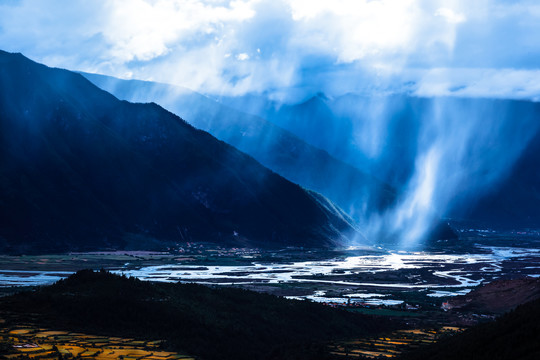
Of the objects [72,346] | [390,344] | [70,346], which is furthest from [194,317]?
[390,344]

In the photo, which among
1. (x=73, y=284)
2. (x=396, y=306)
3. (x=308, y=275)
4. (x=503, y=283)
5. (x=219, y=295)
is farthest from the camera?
(x=308, y=275)

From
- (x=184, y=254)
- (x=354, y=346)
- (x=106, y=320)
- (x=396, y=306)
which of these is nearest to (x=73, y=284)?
(x=106, y=320)

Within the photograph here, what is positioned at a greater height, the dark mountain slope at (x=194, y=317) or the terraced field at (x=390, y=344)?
the dark mountain slope at (x=194, y=317)

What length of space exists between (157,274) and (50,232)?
71147 millimetres

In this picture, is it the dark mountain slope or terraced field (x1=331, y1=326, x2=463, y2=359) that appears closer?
terraced field (x1=331, y1=326, x2=463, y2=359)

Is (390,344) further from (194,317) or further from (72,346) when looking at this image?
(72,346)

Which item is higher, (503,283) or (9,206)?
Answer: (9,206)

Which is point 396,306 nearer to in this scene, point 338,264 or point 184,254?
point 338,264

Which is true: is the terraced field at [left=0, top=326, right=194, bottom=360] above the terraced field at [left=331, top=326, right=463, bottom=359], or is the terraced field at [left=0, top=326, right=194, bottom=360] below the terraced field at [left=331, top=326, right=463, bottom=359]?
above

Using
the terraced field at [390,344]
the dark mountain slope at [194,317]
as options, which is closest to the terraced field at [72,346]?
the dark mountain slope at [194,317]

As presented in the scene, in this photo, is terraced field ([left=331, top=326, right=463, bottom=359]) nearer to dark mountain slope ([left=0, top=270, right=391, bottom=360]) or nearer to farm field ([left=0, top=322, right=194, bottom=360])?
dark mountain slope ([left=0, top=270, right=391, bottom=360])

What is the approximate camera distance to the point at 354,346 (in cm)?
6341

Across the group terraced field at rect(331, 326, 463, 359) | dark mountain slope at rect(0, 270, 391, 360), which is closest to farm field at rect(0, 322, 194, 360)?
dark mountain slope at rect(0, 270, 391, 360)

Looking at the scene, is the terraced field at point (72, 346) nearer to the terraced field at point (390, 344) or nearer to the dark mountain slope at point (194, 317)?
the dark mountain slope at point (194, 317)
